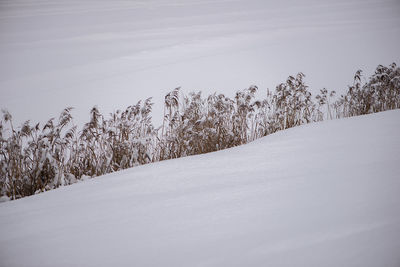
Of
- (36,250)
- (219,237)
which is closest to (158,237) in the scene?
(219,237)

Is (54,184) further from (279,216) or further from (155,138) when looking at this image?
(279,216)

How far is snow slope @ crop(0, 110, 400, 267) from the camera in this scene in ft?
5.05

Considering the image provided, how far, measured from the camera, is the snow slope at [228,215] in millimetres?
1538

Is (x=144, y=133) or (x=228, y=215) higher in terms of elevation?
(x=144, y=133)

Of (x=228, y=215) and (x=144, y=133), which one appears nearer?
(x=228, y=215)

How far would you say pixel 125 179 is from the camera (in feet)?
9.68

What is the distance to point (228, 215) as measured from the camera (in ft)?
6.29

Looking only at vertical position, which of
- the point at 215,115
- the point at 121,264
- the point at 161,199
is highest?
the point at 215,115

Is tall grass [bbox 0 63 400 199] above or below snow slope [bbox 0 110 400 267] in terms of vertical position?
above

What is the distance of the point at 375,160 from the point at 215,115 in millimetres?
2648

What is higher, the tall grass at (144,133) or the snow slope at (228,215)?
the tall grass at (144,133)

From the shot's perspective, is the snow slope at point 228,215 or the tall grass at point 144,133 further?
the tall grass at point 144,133

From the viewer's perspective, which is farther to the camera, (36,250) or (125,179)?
(125,179)

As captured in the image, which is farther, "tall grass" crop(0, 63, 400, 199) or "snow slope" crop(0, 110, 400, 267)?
"tall grass" crop(0, 63, 400, 199)
